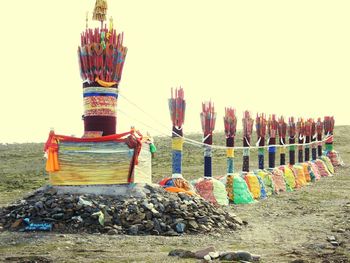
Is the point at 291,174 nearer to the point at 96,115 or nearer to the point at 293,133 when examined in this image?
the point at 293,133

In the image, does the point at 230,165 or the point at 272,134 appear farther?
the point at 272,134

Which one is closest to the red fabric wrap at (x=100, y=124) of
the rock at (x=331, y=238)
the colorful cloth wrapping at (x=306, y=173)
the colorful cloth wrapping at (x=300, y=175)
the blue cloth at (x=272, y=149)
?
the rock at (x=331, y=238)

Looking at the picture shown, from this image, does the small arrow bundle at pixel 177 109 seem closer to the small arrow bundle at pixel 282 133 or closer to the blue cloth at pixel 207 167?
the blue cloth at pixel 207 167

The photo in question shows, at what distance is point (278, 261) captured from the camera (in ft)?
30.1

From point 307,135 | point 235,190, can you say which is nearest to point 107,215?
point 235,190

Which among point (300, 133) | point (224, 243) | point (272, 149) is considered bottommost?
point (224, 243)

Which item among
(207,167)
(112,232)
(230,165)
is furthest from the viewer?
(230,165)

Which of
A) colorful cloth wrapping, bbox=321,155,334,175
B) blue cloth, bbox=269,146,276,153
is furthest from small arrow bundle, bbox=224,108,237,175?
colorful cloth wrapping, bbox=321,155,334,175

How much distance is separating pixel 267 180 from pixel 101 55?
33.4 feet

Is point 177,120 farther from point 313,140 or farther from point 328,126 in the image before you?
point 328,126

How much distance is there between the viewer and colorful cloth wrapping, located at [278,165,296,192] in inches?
925

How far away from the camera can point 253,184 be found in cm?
1962

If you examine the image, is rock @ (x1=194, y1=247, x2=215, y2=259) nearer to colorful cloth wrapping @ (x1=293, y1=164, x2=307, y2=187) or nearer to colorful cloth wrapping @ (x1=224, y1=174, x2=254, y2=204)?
colorful cloth wrapping @ (x1=224, y1=174, x2=254, y2=204)

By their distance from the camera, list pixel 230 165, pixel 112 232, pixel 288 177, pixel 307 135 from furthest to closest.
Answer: pixel 307 135 → pixel 288 177 → pixel 230 165 → pixel 112 232
